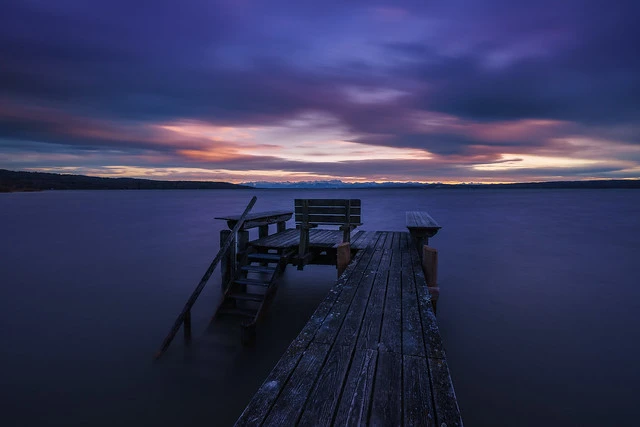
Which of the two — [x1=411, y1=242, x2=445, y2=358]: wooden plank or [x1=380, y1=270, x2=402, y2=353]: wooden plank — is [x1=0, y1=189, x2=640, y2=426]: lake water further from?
[x1=380, y1=270, x2=402, y2=353]: wooden plank

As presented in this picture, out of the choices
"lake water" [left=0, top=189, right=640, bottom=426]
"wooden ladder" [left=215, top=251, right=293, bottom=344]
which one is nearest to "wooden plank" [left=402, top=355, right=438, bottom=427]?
"lake water" [left=0, top=189, right=640, bottom=426]

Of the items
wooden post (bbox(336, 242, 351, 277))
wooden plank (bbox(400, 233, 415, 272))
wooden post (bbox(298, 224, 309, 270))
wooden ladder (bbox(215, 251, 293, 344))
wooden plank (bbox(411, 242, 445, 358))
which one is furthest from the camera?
wooden post (bbox(298, 224, 309, 270))

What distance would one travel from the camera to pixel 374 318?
438cm

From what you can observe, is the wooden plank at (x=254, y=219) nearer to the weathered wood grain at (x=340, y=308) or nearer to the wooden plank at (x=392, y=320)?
the weathered wood grain at (x=340, y=308)

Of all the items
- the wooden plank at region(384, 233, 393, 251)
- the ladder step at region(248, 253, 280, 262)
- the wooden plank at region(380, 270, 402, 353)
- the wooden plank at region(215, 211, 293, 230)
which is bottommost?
the ladder step at region(248, 253, 280, 262)

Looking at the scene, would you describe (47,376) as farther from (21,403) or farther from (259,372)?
(259,372)

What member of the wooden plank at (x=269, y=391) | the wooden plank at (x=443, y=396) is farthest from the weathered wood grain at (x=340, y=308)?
the wooden plank at (x=443, y=396)

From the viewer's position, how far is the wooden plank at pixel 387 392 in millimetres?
2484

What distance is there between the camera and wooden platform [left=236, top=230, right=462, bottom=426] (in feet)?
8.25

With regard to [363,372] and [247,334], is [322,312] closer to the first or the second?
[363,372]

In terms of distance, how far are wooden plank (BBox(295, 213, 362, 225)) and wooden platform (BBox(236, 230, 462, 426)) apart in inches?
148

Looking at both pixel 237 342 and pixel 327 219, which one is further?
pixel 327 219

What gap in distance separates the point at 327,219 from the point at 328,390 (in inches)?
248

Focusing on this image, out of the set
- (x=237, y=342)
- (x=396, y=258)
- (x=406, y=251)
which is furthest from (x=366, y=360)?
(x=406, y=251)
